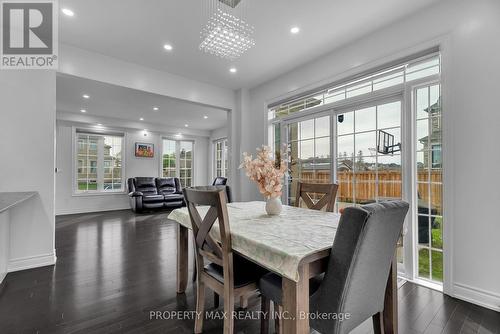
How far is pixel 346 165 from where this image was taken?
3203 mm

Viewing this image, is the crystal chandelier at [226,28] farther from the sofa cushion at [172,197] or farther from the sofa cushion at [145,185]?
the sofa cushion at [145,185]

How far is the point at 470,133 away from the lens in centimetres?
207

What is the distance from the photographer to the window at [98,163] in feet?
21.6

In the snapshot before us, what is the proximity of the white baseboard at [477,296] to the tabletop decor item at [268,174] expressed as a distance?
5.90 ft

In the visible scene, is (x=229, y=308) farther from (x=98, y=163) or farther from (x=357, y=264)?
(x=98, y=163)

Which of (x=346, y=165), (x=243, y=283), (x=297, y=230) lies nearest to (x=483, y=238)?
(x=346, y=165)

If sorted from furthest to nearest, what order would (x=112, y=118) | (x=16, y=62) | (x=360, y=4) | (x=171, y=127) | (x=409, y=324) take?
(x=171, y=127), (x=112, y=118), (x=16, y=62), (x=360, y=4), (x=409, y=324)

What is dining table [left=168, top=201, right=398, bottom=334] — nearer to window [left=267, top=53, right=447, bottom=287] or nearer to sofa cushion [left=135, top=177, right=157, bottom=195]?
window [left=267, top=53, right=447, bottom=287]

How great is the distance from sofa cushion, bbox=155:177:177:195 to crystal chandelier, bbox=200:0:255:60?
18.4 feet

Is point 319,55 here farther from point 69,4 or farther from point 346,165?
point 69,4

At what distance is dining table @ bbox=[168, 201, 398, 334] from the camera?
1.09 m

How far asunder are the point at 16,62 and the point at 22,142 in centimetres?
94

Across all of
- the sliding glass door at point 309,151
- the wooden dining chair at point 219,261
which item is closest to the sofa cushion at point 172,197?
the sliding glass door at point 309,151

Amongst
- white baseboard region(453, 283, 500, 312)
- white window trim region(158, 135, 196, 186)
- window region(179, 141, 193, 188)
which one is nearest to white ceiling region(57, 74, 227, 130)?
white window trim region(158, 135, 196, 186)
